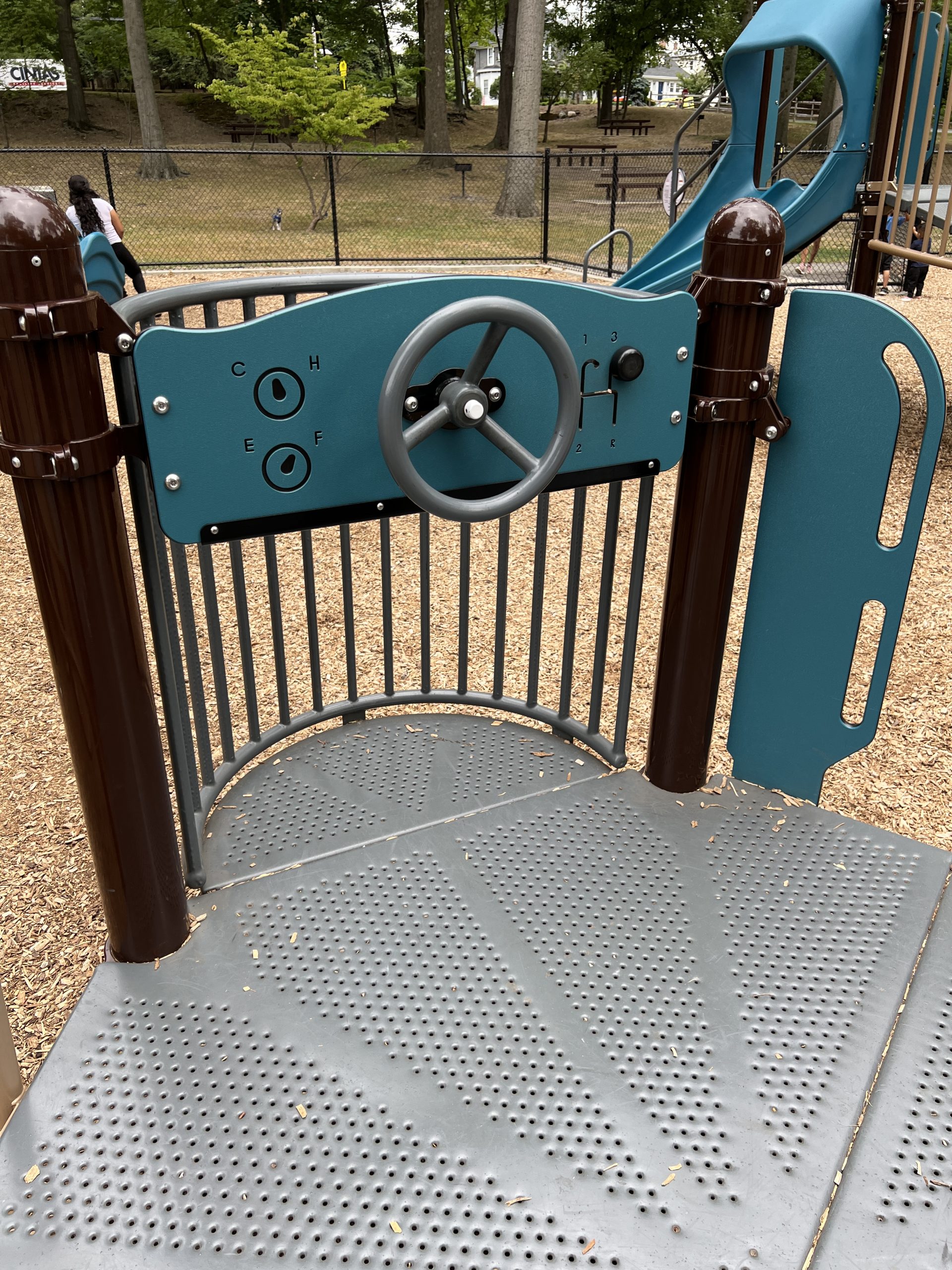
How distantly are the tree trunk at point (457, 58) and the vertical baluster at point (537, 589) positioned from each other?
36.0 meters

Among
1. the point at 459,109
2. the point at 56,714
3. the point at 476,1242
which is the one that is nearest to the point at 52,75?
the point at 459,109

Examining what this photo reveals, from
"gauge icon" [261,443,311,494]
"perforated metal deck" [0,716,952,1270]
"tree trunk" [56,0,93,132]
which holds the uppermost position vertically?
"tree trunk" [56,0,93,132]

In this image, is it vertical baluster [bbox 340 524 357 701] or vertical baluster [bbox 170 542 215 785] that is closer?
vertical baluster [bbox 170 542 215 785]

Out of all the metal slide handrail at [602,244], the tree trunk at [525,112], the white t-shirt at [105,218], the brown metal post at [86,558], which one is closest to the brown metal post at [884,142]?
the metal slide handrail at [602,244]

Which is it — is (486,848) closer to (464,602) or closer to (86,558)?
(464,602)

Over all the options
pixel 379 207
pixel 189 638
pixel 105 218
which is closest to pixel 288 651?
pixel 189 638

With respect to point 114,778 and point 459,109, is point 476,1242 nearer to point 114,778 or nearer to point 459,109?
point 114,778

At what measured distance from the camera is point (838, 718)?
2049 mm

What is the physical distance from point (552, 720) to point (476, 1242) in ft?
4.27

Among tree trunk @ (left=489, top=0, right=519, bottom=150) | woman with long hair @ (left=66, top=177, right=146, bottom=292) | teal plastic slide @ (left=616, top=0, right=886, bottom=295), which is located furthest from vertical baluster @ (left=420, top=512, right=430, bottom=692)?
tree trunk @ (left=489, top=0, right=519, bottom=150)

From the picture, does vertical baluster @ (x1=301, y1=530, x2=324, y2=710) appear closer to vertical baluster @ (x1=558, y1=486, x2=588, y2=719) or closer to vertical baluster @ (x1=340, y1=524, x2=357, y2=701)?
vertical baluster @ (x1=340, y1=524, x2=357, y2=701)

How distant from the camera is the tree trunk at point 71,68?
1022 inches

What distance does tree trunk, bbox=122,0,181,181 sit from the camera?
19.4 m

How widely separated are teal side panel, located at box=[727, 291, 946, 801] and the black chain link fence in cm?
837
